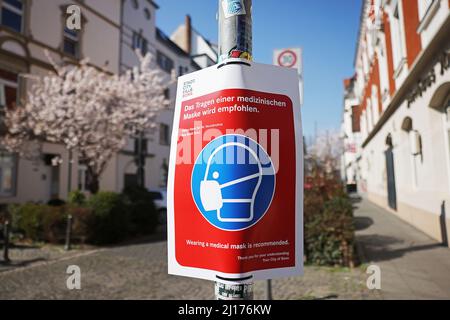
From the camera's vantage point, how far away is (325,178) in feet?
27.7

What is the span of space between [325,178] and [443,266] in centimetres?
638

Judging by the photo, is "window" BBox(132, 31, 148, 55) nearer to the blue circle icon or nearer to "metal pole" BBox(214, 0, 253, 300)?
"metal pole" BBox(214, 0, 253, 300)

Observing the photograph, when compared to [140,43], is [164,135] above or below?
below

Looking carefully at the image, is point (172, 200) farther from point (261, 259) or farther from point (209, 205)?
point (261, 259)

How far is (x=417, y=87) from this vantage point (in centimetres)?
449

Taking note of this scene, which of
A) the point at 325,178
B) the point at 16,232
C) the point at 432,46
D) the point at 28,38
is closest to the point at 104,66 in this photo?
the point at 28,38

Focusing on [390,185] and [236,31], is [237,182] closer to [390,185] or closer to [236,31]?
[236,31]

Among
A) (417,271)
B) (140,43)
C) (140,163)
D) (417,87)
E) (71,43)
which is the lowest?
(417,271)

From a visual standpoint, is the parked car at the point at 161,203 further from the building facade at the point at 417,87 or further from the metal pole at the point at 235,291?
the metal pole at the point at 235,291

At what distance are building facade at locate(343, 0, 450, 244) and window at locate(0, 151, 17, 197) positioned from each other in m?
14.3

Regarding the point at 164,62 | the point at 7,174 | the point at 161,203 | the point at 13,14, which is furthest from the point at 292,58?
the point at 164,62

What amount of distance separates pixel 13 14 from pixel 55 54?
7.44ft

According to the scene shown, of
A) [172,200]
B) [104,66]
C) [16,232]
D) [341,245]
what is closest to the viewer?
[172,200]

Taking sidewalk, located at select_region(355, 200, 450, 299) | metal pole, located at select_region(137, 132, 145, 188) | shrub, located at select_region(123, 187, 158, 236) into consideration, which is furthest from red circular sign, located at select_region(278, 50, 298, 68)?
metal pole, located at select_region(137, 132, 145, 188)
